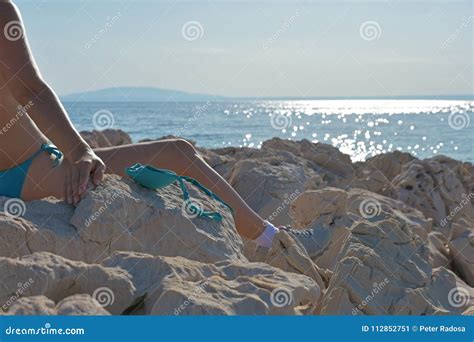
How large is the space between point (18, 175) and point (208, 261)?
1027 mm

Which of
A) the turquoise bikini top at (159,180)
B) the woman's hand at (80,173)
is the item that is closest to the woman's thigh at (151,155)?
the turquoise bikini top at (159,180)

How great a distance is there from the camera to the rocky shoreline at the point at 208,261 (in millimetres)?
2381

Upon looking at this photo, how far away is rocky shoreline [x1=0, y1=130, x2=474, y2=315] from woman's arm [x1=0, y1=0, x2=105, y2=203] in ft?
0.33

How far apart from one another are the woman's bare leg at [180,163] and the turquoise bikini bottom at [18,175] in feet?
1.36

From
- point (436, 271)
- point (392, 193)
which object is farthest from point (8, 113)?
point (392, 193)

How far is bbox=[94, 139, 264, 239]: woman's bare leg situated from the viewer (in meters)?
4.00

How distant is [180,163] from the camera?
416cm

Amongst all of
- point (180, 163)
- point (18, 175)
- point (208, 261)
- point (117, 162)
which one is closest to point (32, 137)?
point (18, 175)

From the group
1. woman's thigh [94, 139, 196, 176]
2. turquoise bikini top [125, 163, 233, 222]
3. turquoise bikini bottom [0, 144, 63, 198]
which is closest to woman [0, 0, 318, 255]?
turquoise bikini bottom [0, 144, 63, 198]

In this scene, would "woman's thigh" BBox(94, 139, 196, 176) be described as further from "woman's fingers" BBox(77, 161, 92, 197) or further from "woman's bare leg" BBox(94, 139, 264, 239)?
"woman's fingers" BBox(77, 161, 92, 197)

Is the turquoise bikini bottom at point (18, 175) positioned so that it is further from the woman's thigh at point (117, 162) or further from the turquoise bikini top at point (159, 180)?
the turquoise bikini top at point (159, 180)

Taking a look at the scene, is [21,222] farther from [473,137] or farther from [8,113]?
[473,137]

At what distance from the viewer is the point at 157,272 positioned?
8.24 ft

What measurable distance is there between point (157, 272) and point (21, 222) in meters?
1.00
